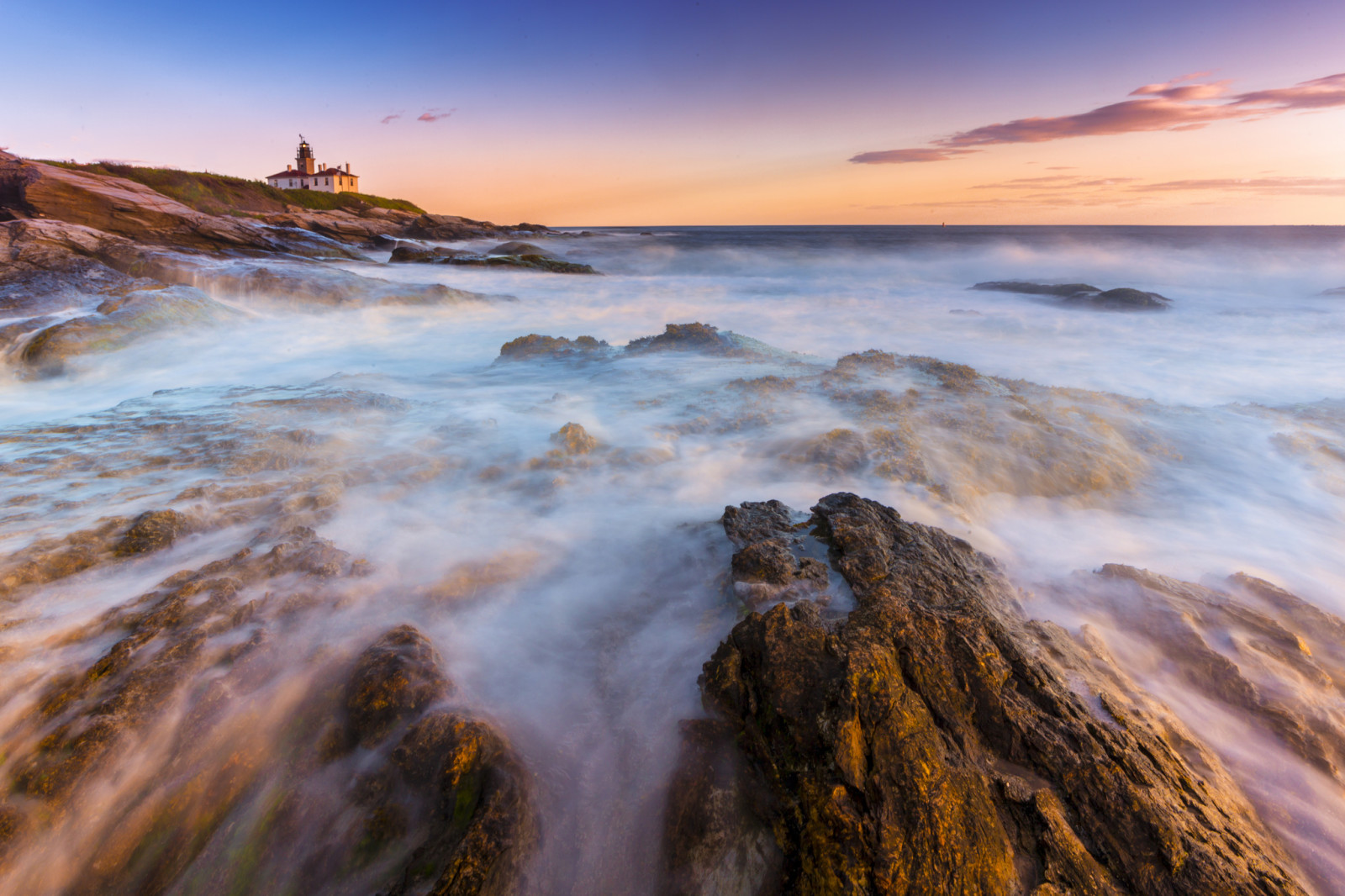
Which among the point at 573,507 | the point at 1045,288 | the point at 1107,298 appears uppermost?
the point at 1045,288

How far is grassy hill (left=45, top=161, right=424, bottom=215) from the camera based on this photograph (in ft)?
111

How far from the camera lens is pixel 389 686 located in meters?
2.60

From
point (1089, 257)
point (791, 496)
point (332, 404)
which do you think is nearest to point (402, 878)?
point (791, 496)

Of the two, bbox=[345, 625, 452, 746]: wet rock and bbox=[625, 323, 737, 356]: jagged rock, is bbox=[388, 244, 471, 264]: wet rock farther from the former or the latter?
bbox=[345, 625, 452, 746]: wet rock

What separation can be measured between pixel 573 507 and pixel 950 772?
3.36 m

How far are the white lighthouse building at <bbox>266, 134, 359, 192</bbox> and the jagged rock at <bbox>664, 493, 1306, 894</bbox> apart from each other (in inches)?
3252

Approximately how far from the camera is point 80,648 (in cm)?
268

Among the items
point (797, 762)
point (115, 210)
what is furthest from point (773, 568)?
point (115, 210)

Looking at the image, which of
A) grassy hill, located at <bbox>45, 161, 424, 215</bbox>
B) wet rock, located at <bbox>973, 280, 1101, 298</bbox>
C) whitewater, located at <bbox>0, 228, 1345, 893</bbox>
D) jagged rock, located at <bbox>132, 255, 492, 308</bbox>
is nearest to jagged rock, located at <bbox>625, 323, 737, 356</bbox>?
whitewater, located at <bbox>0, 228, 1345, 893</bbox>

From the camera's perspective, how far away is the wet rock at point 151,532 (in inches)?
135

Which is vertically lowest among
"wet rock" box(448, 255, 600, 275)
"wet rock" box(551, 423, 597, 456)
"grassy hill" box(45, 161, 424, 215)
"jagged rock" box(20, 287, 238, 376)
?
"wet rock" box(551, 423, 597, 456)

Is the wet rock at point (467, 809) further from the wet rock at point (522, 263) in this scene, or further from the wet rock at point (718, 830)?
the wet rock at point (522, 263)

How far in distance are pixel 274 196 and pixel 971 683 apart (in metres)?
57.8

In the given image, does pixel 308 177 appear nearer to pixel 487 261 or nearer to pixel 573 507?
pixel 487 261
